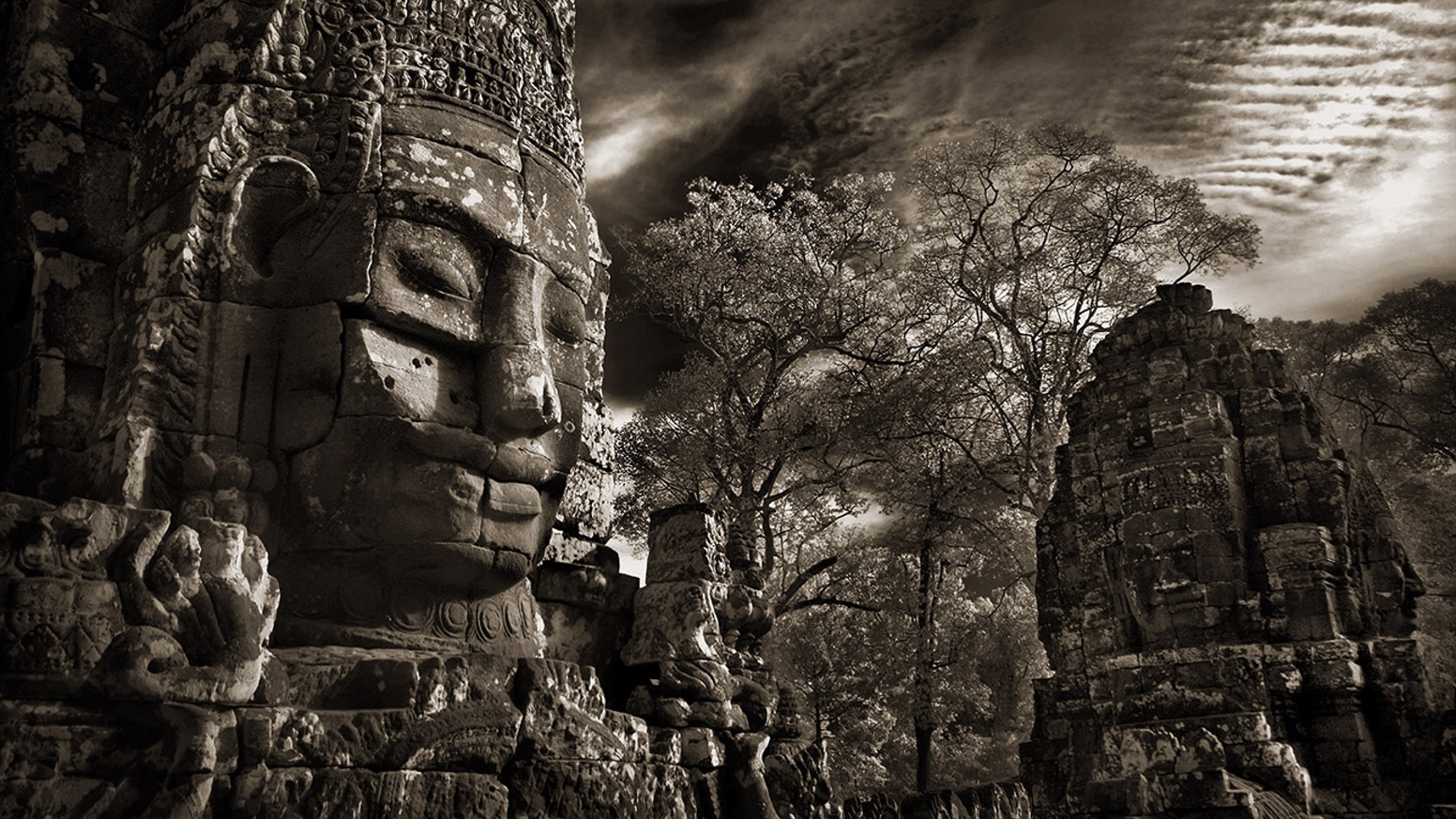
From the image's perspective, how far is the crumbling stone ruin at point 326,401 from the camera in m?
3.05

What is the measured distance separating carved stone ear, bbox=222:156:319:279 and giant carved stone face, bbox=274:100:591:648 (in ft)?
0.29

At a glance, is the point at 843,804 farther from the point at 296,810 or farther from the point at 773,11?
the point at 773,11

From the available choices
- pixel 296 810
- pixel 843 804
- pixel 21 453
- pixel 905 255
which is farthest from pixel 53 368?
pixel 905 255

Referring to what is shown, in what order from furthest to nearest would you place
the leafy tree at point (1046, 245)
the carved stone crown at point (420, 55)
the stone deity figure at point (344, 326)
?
the leafy tree at point (1046, 245)
the carved stone crown at point (420, 55)
the stone deity figure at point (344, 326)

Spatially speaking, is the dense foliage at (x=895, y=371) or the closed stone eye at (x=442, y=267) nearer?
the closed stone eye at (x=442, y=267)

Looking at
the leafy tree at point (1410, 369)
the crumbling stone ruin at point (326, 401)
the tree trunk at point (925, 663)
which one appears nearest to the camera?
the crumbling stone ruin at point (326, 401)

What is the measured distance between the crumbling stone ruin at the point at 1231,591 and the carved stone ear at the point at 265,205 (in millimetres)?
6200

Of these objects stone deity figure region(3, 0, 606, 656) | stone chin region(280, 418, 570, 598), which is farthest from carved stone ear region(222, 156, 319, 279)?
stone chin region(280, 418, 570, 598)

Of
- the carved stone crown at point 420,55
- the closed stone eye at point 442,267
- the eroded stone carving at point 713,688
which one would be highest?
the carved stone crown at point 420,55

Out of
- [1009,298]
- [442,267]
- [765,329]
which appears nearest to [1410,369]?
[1009,298]

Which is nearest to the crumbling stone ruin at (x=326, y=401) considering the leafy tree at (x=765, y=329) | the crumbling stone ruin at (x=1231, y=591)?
the crumbling stone ruin at (x=1231, y=591)

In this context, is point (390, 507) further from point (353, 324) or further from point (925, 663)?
point (925, 663)

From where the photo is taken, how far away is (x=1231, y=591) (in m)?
10.4

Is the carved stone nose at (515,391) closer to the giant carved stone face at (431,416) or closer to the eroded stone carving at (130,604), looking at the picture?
the giant carved stone face at (431,416)
